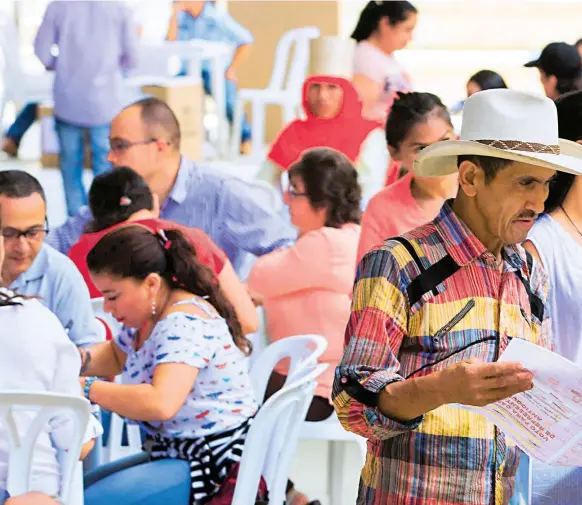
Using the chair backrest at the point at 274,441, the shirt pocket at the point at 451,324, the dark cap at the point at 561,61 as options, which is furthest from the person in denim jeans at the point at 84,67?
the shirt pocket at the point at 451,324

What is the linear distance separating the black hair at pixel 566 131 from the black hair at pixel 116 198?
164 centimetres

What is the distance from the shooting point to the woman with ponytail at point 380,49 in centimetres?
552

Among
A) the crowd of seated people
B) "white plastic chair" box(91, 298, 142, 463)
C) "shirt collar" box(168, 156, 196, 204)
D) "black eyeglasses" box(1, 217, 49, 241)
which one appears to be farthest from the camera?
"shirt collar" box(168, 156, 196, 204)

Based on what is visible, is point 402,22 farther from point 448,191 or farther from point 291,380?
point 291,380

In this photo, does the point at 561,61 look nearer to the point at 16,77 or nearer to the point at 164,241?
the point at 164,241

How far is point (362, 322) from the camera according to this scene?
5.62 feet

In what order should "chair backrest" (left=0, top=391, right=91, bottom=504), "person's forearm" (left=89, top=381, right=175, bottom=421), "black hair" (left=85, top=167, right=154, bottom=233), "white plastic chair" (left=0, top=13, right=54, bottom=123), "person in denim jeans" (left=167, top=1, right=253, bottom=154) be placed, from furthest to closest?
"person in denim jeans" (left=167, top=1, right=253, bottom=154) → "white plastic chair" (left=0, top=13, right=54, bottom=123) → "black hair" (left=85, top=167, right=154, bottom=233) → "person's forearm" (left=89, top=381, right=175, bottom=421) → "chair backrest" (left=0, top=391, right=91, bottom=504)

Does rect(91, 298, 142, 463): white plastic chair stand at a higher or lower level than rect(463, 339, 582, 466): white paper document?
lower

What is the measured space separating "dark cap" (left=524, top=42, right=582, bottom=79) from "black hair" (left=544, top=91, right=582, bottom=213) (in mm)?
2209

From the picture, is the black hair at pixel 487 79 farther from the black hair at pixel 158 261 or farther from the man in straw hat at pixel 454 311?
the man in straw hat at pixel 454 311

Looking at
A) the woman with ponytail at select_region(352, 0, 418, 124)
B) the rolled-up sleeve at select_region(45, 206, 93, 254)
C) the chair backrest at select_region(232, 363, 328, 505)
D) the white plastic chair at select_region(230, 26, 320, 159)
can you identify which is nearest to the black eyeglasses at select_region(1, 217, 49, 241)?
the chair backrest at select_region(232, 363, 328, 505)

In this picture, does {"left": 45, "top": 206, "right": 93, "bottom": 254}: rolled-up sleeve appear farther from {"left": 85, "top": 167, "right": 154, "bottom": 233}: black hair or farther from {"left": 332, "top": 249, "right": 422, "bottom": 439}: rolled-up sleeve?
{"left": 332, "top": 249, "right": 422, "bottom": 439}: rolled-up sleeve

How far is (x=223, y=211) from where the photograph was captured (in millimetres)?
4086

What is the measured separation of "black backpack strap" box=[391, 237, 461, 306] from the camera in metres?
1.74
